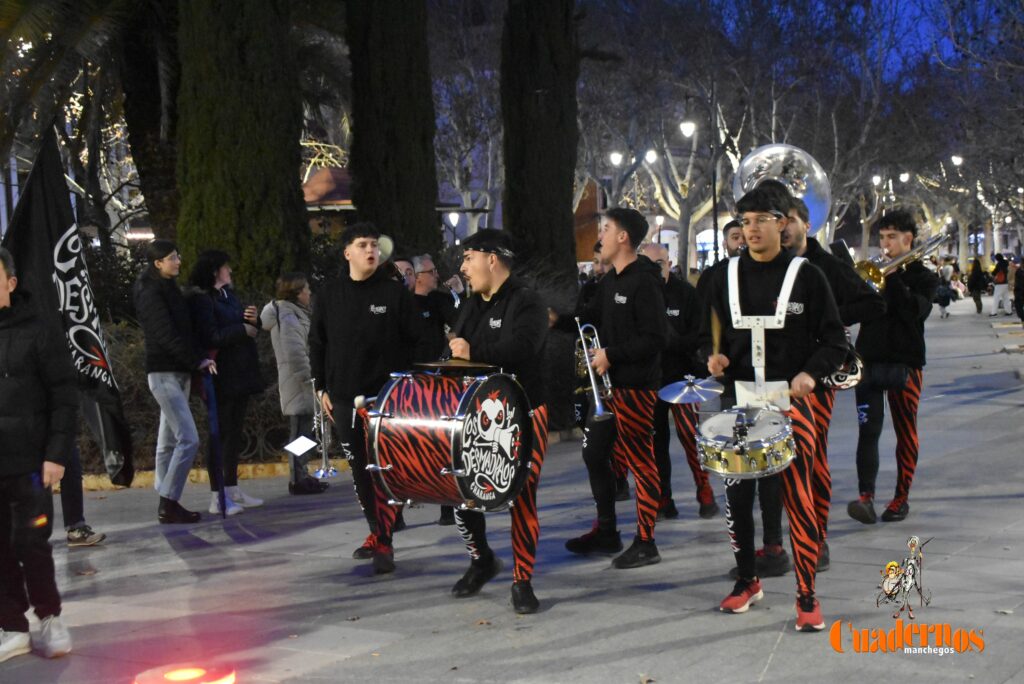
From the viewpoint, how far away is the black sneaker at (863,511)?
8.73 metres

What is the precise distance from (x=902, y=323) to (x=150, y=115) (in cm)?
1009

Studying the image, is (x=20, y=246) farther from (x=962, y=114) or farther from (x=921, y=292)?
(x=962, y=114)

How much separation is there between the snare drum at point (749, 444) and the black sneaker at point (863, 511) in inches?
109

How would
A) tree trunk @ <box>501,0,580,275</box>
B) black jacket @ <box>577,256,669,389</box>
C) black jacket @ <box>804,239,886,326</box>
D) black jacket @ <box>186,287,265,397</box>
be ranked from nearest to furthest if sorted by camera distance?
black jacket @ <box>804,239,886,326</box> → black jacket @ <box>577,256,669,389</box> → black jacket @ <box>186,287,265,397</box> → tree trunk @ <box>501,0,580,275</box>

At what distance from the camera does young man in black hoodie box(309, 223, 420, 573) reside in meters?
7.90

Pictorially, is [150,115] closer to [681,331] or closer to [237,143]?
[237,143]

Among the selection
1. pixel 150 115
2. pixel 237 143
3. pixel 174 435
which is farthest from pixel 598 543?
pixel 150 115

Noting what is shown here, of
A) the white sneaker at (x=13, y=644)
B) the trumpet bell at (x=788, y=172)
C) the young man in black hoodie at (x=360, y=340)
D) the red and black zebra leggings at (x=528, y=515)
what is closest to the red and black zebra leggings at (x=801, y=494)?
the red and black zebra leggings at (x=528, y=515)

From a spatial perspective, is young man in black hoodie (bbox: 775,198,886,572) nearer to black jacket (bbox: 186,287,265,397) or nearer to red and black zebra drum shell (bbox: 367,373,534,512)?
red and black zebra drum shell (bbox: 367,373,534,512)

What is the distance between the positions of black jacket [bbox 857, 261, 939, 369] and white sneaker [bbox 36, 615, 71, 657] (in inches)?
200

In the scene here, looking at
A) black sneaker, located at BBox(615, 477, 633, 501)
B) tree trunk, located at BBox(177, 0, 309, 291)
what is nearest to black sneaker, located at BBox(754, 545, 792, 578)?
black sneaker, located at BBox(615, 477, 633, 501)

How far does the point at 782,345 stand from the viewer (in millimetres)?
6352

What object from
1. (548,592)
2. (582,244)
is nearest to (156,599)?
(548,592)

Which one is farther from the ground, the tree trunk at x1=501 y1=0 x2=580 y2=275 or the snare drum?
the tree trunk at x1=501 y1=0 x2=580 y2=275
